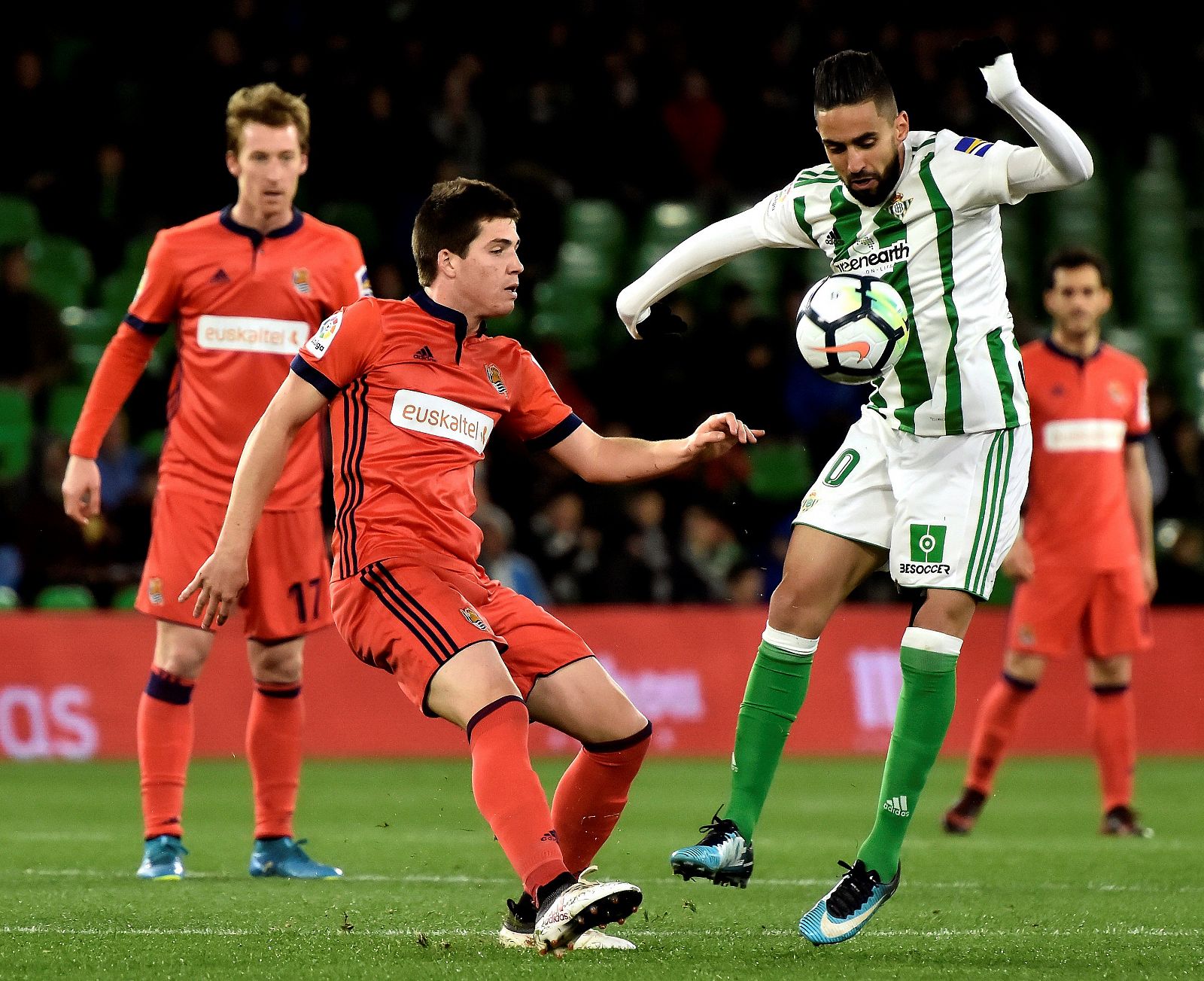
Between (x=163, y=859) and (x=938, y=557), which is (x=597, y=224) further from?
(x=938, y=557)

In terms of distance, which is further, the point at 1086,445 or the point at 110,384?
the point at 1086,445

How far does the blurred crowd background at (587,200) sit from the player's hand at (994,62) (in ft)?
19.0

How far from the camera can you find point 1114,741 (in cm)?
814

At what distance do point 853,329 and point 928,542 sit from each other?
0.62 m

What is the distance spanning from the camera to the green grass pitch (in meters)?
4.30

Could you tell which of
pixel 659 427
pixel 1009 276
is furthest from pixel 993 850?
pixel 1009 276

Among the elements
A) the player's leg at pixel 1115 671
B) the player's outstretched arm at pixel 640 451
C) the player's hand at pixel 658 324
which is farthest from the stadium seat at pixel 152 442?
the player's outstretched arm at pixel 640 451

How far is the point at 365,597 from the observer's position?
15.1ft

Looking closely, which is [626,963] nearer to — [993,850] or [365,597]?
[365,597]

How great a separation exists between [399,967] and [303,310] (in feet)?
9.11

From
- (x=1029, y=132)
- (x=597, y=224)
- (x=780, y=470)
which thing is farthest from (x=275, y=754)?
(x=597, y=224)

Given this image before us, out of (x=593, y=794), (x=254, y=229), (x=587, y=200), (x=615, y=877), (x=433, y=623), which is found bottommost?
(x=615, y=877)

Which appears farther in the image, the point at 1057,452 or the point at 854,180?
the point at 1057,452

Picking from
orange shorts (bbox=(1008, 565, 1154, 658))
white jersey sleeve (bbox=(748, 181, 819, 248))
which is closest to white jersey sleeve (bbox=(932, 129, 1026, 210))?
white jersey sleeve (bbox=(748, 181, 819, 248))
